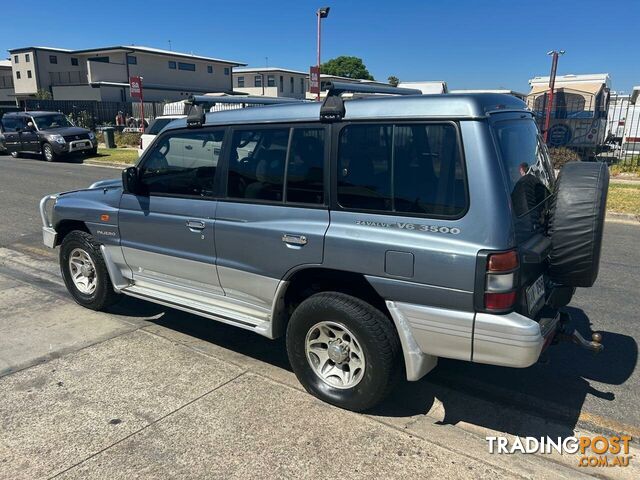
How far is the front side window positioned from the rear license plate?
2.28m

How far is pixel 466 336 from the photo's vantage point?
108 inches

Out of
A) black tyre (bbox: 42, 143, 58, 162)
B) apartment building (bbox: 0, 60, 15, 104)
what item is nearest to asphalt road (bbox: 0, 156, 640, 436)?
black tyre (bbox: 42, 143, 58, 162)

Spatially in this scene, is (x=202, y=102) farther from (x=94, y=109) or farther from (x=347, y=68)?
(x=347, y=68)

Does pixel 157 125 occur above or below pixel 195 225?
above

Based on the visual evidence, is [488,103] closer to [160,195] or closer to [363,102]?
[363,102]

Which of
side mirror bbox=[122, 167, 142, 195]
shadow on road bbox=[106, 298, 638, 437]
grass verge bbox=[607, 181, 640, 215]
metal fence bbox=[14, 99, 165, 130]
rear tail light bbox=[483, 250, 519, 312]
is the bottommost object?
shadow on road bbox=[106, 298, 638, 437]

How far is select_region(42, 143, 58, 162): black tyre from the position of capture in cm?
1962

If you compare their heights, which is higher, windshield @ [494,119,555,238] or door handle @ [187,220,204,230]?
windshield @ [494,119,555,238]

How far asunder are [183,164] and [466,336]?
8.25 ft

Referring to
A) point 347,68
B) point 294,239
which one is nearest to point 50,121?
point 294,239

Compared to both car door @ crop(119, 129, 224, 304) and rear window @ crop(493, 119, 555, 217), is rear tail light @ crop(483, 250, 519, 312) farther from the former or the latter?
car door @ crop(119, 129, 224, 304)

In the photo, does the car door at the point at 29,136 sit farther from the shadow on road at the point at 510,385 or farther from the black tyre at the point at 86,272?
the shadow on road at the point at 510,385

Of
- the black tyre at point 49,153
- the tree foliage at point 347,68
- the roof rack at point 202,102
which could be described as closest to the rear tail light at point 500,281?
the roof rack at point 202,102

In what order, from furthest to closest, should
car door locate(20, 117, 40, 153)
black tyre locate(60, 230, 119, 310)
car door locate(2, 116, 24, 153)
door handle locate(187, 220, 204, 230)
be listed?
car door locate(2, 116, 24, 153), car door locate(20, 117, 40, 153), black tyre locate(60, 230, 119, 310), door handle locate(187, 220, 204, 230)
